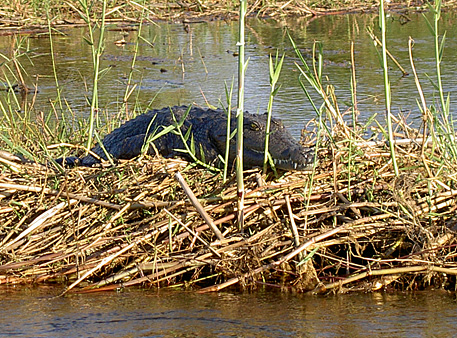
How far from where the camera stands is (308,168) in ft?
11.4

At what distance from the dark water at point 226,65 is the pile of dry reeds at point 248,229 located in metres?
1.99

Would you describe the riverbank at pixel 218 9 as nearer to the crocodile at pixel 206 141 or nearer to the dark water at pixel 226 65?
the dark water at pixel 226 65

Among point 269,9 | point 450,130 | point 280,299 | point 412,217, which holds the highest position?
point 269,9

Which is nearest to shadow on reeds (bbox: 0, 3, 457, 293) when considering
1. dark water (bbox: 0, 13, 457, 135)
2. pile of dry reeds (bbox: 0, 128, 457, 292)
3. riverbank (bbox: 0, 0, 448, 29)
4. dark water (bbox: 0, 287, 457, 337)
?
pile of dry reeds (bbox: 0, 128, 457, 292)

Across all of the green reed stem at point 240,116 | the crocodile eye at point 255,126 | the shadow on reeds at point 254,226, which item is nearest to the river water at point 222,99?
the shadow on reeds at point 254,226

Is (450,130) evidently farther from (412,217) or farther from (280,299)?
(280,299)

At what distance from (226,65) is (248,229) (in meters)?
6.31

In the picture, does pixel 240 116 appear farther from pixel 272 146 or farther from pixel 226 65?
pixel 226 65

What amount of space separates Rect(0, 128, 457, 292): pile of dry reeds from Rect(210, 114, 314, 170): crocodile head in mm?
101

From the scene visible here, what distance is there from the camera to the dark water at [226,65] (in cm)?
724

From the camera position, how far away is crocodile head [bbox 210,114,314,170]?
3508mm

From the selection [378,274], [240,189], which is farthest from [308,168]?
[378,274]

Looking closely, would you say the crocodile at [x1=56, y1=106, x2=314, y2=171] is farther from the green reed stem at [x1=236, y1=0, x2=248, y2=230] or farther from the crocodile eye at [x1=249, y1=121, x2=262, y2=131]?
the green reed stem at [x1=236, y1=0, x2=248, y2=230]

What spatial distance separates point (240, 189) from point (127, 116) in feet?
9.81
